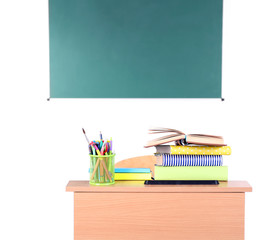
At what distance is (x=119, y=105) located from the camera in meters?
2.95

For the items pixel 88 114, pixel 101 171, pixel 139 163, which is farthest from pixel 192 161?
pixel 88 114

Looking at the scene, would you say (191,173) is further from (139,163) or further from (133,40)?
(133,40)

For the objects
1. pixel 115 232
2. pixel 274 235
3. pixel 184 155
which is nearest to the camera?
pixel 115 232

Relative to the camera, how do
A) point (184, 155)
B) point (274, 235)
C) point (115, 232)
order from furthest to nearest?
1. point (274, 235)
2. point (184, 155)
3. point (115, 232)

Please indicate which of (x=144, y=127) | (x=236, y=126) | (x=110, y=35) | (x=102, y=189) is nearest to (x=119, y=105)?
(x=144, y=127)

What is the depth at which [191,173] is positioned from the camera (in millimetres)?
1711

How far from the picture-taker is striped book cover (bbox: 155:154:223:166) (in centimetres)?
171

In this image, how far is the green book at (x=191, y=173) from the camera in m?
1.71

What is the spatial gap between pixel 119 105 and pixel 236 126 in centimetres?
89

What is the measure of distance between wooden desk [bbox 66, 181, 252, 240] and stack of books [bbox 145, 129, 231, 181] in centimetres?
14

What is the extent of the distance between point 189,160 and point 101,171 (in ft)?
1.25

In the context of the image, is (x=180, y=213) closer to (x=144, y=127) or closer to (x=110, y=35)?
(x=144, y=127)

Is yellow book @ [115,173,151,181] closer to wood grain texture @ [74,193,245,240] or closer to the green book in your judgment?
the green book

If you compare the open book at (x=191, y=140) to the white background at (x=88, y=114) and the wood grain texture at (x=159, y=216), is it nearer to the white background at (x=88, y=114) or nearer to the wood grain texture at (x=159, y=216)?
the wood grain texture at (x=159, y=216)
